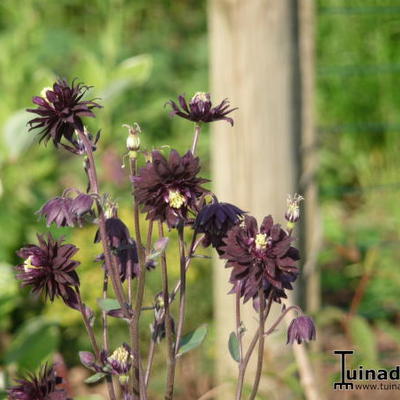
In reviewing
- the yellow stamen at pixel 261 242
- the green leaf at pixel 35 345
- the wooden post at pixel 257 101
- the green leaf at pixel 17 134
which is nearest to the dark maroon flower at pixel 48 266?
the yellow stamen at pixel 261 242

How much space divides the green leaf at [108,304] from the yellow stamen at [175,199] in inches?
6.9

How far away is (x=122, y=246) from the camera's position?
1.03 meters

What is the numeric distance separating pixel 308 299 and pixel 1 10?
124 inches

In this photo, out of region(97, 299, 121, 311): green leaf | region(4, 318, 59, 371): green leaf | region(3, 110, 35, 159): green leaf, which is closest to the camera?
region(97, 299, 121, 311): green leaf

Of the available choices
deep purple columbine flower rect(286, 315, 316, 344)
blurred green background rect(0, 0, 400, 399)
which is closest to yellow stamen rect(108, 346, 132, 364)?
deep purple columbine flower rect(286, 315, 316, 344)

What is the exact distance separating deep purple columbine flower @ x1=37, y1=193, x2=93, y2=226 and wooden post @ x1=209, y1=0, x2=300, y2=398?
58.3 inches

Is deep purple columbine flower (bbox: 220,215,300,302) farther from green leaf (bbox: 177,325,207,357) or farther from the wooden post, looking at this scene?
the wooden post

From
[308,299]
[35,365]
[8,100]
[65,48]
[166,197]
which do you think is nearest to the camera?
[166,197]

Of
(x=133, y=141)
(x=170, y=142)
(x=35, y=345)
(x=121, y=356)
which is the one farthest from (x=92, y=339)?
(x=170, y=142)

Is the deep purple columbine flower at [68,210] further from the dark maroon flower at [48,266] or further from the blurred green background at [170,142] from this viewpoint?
the blurred green background at [170,142]

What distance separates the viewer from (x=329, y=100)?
16.5ft

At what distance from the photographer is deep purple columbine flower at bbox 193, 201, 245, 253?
969 mm

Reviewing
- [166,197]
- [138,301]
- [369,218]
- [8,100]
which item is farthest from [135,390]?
[369,218]

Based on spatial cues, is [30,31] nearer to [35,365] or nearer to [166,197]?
[35,365]
